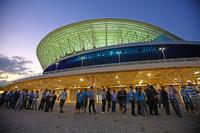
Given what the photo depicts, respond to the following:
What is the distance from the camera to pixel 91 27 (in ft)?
131

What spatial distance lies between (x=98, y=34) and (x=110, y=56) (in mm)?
13688

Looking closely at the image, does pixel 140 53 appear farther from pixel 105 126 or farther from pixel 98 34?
pixel 105 126

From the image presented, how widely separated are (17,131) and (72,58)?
33622 millimetres

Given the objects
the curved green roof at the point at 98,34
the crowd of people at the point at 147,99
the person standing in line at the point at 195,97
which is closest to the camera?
the person standing in line at the point at 195,97

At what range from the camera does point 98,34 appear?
4278 cm

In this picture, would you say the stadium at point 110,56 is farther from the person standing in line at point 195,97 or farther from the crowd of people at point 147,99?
the person standing in line at point 195,97

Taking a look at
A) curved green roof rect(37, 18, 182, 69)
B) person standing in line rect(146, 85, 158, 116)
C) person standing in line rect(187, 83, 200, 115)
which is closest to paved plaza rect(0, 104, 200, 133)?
person standing in line rect(187, 83, 200, 115)


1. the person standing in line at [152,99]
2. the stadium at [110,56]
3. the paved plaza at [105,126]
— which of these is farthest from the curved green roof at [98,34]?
the paved plaza at [105,126]

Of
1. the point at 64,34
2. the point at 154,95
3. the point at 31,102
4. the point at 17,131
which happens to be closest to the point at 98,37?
the point at 64,34

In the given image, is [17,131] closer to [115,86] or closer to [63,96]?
[63,96]

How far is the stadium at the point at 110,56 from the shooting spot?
2105 centimetres

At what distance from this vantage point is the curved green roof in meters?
39.3

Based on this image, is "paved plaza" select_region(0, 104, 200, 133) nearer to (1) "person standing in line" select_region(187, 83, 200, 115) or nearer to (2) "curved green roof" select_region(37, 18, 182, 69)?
(1) "person standing in line" select_region(187, 83, 200, 115)

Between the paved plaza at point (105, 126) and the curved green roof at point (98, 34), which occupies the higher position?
the curved green roof at point (98, 34)
